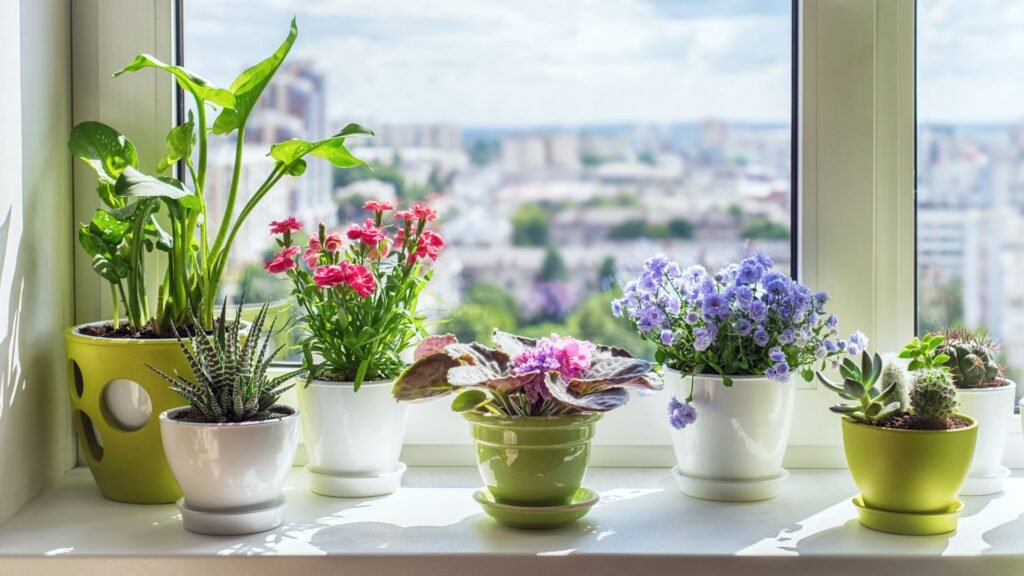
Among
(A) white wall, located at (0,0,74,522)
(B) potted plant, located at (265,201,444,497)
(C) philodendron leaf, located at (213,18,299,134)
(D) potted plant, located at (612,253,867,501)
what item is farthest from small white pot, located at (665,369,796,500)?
(A) white wall, located at (0,0,74,522)

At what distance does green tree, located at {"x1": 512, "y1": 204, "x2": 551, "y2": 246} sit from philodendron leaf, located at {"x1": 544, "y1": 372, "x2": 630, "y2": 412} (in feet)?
1.31

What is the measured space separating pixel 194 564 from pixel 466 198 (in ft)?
2.46

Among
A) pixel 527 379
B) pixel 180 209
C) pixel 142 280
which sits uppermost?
pixel 180 209

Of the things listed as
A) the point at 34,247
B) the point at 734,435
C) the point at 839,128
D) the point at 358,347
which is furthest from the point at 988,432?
the point at 34,247

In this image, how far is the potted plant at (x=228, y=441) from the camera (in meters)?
1.34

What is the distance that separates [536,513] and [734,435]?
327mm

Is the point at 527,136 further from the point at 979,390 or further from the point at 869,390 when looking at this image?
the point at 979,390

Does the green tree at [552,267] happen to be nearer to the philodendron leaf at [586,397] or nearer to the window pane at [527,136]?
the window pane at [527,136]

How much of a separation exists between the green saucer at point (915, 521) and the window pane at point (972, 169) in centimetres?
43

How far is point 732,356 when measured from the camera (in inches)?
59.2

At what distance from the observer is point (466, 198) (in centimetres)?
176

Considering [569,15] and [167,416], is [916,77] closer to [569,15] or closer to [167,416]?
[569,15]

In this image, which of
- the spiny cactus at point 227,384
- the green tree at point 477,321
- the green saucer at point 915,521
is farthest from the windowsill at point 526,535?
the green tree at point 477,321

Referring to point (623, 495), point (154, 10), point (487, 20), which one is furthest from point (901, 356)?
point (154, 10)
